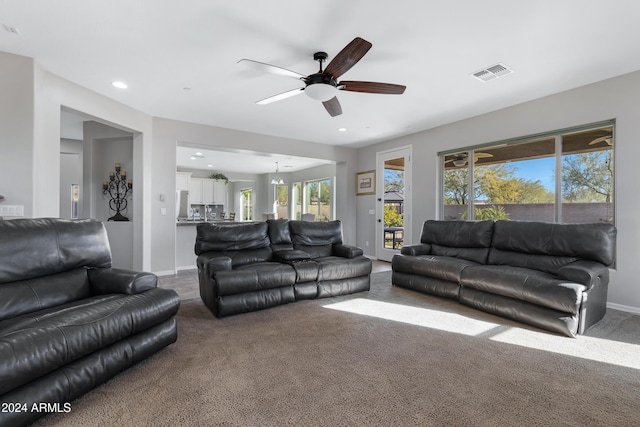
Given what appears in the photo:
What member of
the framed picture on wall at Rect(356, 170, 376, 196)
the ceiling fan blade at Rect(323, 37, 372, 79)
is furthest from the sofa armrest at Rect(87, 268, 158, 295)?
the framed picture on wall at Rect(356, 170, 376, 196)

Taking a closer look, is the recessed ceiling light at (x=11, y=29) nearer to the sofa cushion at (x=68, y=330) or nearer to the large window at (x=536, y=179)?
the sofa cushion at (x=68, y=330)

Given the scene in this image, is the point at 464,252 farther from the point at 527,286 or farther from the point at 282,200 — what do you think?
the point at 282,200

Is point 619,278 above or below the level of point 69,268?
below

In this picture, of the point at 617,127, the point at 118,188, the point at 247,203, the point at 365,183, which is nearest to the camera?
the point at 617,127

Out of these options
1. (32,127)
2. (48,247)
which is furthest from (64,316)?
(32,127)

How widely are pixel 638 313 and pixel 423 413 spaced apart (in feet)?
11.0

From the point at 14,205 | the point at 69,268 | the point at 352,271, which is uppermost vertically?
the point at 14,205

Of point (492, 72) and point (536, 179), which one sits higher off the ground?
point (492, 72)

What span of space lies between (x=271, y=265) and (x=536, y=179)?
155 inches

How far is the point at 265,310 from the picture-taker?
3316mm

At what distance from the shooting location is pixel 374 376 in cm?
201

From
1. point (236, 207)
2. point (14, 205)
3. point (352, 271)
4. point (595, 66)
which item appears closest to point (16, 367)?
point (14, 205)

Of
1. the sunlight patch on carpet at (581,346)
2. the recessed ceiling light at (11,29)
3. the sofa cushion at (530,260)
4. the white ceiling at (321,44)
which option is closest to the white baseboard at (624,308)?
the sofa cushion at (530,260)

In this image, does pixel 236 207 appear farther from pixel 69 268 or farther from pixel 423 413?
pixel 423 413
